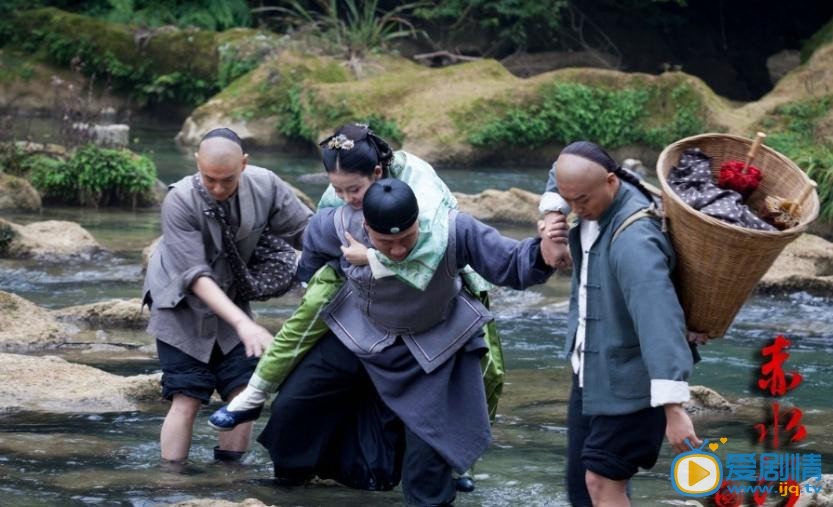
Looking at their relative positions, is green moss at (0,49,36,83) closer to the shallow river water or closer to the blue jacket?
the shallow river water

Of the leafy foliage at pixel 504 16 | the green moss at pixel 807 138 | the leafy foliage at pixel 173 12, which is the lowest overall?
the green moss at pixel 807 138

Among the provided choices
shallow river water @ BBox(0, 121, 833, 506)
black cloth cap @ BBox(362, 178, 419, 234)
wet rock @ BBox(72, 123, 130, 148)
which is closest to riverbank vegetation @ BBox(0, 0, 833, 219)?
wet rock @ BBox(72, 123, 130, 148)

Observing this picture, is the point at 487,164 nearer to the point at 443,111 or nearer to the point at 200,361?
the point at 443,111

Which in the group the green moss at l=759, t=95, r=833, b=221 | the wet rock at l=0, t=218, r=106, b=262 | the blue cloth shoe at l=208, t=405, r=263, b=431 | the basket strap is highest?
the basket strap

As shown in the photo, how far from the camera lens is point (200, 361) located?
18.4 ft

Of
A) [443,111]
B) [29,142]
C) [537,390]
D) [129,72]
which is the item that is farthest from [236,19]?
[537,390]

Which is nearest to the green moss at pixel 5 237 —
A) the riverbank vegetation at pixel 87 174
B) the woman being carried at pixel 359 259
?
the riverbank vegetation at pixel 87 174

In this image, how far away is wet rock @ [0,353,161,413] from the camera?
6715mm

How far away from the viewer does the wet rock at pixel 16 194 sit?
1366cm

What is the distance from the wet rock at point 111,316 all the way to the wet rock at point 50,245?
2531 millimetres

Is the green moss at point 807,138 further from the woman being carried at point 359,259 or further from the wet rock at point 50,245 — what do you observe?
the woman being carried at point 359,259

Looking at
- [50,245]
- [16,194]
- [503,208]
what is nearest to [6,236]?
[50,245]

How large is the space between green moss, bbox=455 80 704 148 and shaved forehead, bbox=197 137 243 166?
12.9 m

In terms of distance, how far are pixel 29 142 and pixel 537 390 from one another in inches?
349
